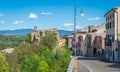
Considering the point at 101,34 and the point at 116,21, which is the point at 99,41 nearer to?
the point at 101,34

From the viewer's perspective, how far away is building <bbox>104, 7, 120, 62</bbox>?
Result: 2685 inches

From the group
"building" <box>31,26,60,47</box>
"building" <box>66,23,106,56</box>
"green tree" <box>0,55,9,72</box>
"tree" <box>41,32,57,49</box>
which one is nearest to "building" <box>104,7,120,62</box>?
"building" <box>31,26,60,47</box>

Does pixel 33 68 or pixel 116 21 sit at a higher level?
pixel 116 21

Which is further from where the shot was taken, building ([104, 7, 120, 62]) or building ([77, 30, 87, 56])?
building ([77, 30, 87, 56])

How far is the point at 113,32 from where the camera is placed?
233 feet

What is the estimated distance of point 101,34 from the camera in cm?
10319

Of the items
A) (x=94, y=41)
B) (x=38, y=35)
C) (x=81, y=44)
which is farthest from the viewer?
(x=81, y=44)

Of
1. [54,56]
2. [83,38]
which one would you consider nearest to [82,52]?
[83,38]

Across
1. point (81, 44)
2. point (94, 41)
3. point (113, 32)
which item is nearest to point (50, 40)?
point (113, 32)

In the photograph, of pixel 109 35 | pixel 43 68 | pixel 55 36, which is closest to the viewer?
pixel 43 68

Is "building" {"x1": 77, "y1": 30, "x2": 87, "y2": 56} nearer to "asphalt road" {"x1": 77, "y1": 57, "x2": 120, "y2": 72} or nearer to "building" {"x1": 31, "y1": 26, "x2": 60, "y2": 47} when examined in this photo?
"building" {"x1": 31, "y1": 26, "x2": 60, "y2": 47}

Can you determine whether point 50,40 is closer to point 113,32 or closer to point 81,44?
point 113,32

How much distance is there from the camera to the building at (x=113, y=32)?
68.2 metres

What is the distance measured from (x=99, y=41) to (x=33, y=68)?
62.1 meters
